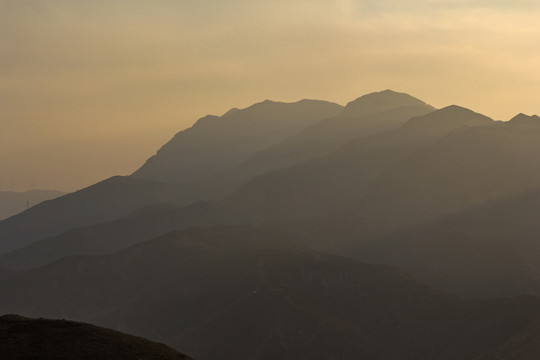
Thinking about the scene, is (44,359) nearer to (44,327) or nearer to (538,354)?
(44,327)

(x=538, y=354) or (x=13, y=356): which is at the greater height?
(x=13, y=356)

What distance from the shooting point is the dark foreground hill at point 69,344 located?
96.9 metres

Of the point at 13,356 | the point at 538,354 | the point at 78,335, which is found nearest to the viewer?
the point at 13,356

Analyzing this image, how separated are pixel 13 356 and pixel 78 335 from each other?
10140mm

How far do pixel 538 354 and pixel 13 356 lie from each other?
139m

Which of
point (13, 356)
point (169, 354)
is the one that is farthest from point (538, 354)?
point (13, 356)

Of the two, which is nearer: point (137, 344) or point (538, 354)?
point (137, 344)

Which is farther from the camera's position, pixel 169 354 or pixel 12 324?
pixel 12 324

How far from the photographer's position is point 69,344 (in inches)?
3959

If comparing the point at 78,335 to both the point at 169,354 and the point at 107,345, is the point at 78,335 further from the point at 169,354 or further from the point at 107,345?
the point at 169,354

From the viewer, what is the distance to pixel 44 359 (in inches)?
3780

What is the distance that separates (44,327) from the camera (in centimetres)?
10619

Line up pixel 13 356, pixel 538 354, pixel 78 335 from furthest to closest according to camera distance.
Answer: pixel 538 354 < pixel 78 335 < pixel 13 356

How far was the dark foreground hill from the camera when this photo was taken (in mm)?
96875
